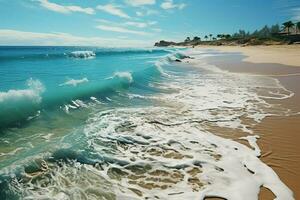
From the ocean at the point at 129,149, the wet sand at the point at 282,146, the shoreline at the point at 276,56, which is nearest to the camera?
the ocean at the point at 129,149

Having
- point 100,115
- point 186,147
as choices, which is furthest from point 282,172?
point 100,115

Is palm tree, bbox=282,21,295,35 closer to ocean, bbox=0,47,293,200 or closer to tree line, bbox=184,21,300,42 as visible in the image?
tree line, bbox=184,21,300,42

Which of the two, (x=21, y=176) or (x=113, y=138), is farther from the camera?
(x=113, y=138)

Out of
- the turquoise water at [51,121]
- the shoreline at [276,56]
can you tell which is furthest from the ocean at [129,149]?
the shoreline at [276,56]

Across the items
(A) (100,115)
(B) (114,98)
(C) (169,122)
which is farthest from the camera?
(B) (114,98)

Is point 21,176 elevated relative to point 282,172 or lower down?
elevated

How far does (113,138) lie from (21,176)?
9.71ft

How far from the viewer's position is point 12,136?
804cm

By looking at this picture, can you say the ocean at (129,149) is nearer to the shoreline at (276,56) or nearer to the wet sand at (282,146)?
the wet sand at (282,146)

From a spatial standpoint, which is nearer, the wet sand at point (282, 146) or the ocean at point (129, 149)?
the ocean at point (129, 149)

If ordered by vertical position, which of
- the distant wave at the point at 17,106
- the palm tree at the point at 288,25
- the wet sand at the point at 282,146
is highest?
the palm tree at the point at 288,25

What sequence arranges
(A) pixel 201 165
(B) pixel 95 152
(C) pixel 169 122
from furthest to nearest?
(C) pixel 169 122 → (B) pixel 95 152 → (A) pixel 201 165

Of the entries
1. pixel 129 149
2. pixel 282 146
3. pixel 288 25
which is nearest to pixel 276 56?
pixel 282 146

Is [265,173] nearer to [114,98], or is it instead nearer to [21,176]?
[21,176]
